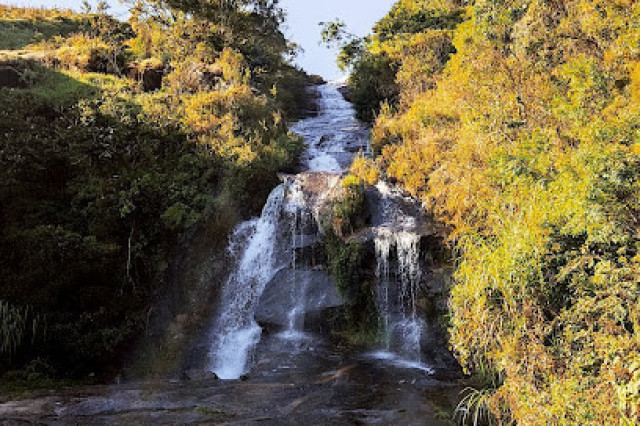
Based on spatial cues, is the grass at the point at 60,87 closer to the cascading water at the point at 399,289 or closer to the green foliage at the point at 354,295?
the green foliage at the point at 354,295

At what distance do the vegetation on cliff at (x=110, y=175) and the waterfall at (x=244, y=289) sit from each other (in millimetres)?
610

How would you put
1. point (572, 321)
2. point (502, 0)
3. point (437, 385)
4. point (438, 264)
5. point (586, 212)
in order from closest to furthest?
point (572, 321) → point (586, 212) → point (437, 385) → point (438, 264) → point (502, 0)

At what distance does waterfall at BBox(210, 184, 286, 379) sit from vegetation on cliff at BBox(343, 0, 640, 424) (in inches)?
127

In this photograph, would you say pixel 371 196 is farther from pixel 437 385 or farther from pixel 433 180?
pixel 437 385

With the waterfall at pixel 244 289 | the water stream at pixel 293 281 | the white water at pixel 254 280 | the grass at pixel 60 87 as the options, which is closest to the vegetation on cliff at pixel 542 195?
the water stream at pixel 293 281

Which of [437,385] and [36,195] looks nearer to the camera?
[437,385]

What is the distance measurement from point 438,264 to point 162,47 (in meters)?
16.5

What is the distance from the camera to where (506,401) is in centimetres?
524

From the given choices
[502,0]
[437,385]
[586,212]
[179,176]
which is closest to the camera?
[586,212]

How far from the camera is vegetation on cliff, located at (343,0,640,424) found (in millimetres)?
4738

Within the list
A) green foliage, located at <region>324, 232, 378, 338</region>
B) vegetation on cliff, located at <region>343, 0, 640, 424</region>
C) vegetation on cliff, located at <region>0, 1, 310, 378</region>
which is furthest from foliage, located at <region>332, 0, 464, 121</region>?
green foliage, located at <region>324, 232, 378, 338</region>

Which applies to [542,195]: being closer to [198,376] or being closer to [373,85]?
[198,376]

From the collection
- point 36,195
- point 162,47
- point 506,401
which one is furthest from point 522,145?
point 162,47

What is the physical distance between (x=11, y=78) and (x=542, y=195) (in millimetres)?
18263
